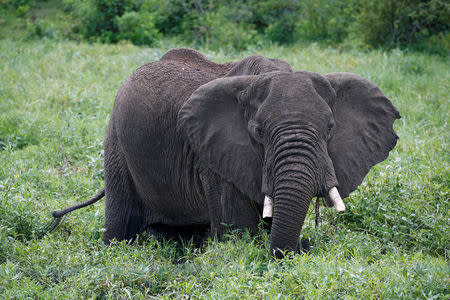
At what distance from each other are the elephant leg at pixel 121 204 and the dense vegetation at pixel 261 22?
23.0 feet

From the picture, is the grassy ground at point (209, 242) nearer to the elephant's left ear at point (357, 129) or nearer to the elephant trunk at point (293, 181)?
the elephant trunk at point (293, 181)

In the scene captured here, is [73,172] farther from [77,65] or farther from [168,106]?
[77,65]

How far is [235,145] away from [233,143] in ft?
0.08

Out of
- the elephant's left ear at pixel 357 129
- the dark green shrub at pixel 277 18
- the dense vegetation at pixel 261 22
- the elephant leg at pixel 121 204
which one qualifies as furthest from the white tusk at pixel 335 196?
the dark green shrub at pixel 277 18

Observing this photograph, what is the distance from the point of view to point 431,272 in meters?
3.58

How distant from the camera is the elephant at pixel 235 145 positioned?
3900mm

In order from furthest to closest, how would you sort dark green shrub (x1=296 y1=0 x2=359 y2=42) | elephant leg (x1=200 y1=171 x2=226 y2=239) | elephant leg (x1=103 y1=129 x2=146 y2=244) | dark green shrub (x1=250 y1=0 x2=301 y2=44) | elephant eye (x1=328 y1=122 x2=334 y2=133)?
dark green shrub (x1=250 y1=0 x2=301 y2=44), dark green shrub (x1=296 y1=0 x2=359 y2=42), elephant leg (x1=103 y1=129 x2=146 y2=244), elephant leg (x1=200 y1=171 x2=226 y2=239), elephant eye (x1=328 y1=122 x2=334 y2=133)

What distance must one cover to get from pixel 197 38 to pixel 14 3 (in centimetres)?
568

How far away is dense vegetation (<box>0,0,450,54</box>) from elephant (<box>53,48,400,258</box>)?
23.2ft

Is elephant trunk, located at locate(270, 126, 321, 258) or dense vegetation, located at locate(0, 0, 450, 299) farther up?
elephant trunk, located at locate(270, 126, 321, 258)

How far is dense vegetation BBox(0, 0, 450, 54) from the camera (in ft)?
40.4

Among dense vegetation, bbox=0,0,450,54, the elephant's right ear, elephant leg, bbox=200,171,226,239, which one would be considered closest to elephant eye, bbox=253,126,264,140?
the elephant's right ear

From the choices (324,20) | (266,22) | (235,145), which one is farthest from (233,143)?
(266,22)

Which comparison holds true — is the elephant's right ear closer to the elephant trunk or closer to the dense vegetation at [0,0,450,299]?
the elephant trunk
